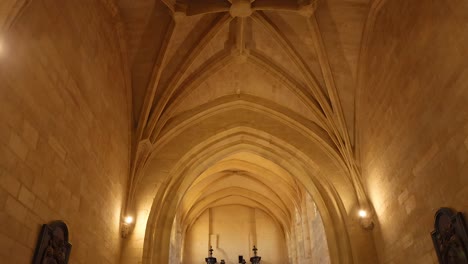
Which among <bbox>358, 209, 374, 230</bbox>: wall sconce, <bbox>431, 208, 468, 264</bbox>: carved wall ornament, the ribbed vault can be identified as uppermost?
the ribbed vault

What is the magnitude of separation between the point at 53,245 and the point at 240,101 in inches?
248

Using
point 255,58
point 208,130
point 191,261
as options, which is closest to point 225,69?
point 255,58

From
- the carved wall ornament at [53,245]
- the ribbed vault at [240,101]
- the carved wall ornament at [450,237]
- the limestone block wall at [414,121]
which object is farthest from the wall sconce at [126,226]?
the carved wall ornament at [450,237]

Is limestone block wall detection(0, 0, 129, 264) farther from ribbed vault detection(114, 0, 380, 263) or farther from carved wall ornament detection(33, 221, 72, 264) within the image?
ribbed vault detection(114, 0, 380, 263)

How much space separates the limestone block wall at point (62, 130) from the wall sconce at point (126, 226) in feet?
0.87

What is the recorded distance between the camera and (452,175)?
5.26 metres

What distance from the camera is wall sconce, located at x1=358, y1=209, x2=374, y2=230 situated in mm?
8438

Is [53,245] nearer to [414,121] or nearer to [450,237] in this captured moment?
[450,237]

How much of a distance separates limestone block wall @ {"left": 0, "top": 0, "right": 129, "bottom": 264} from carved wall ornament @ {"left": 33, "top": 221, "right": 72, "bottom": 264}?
10 cm

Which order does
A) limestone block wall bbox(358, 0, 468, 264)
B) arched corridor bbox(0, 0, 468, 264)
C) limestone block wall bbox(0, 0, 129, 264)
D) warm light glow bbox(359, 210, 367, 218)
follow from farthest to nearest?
warm light glow bbox(359, 210, 367, 218), limestone block wall bbox(358, 0, 468, 264), arched corridor bbox(0, 0, 468, 264), limestone block wall bbox(0, 0, 129, 264)

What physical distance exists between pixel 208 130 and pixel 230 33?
2.56 metres

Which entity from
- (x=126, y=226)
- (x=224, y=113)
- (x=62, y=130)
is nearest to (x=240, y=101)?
(x=224, y=113)

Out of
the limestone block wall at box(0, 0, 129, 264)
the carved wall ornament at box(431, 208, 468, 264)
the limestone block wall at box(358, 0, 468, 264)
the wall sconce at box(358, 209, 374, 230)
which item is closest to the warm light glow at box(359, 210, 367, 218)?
the wall sconce at box(358, 209, 374, 230)

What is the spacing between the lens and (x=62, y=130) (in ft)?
18.5
